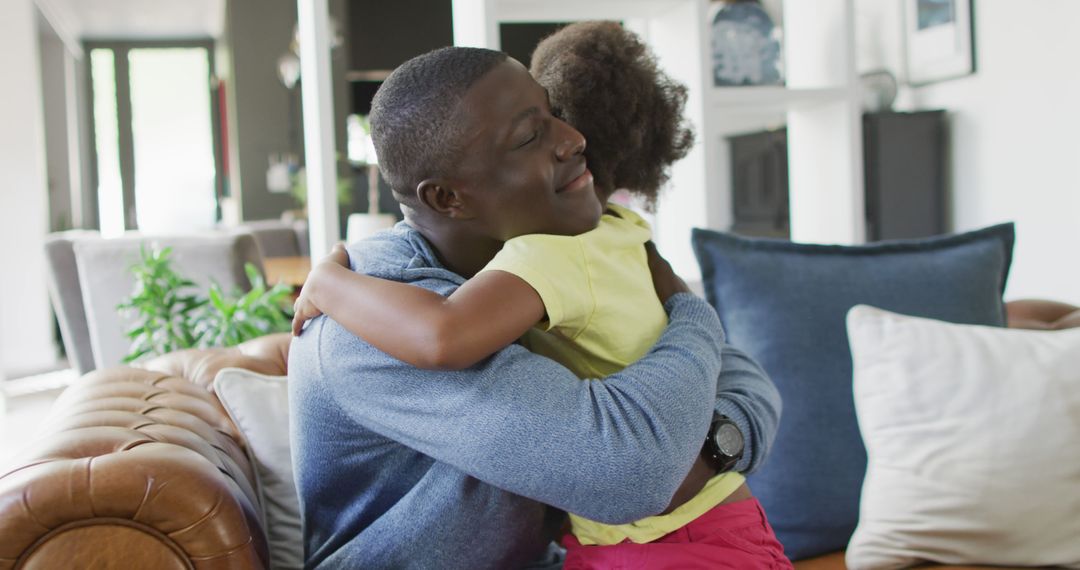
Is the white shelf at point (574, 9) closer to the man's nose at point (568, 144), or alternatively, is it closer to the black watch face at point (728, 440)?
the man's nose at point (568, 144)

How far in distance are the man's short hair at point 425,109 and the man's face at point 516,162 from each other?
1 centimetres

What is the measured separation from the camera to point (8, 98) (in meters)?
6.58

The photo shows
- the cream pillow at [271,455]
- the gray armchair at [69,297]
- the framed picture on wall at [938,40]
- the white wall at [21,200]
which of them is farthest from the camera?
the white wall at [21,200]

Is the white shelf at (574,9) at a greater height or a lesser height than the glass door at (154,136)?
lesser

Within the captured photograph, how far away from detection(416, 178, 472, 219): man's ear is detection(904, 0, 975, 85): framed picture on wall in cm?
362

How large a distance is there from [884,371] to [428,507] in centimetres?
88

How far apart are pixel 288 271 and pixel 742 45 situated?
249 centimetres

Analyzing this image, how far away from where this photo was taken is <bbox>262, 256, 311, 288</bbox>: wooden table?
378 cm

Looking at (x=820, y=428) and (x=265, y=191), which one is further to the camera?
(x=265, y=191)

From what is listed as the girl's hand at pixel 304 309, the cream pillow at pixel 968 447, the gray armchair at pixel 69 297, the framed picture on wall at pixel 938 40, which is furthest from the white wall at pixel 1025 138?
the gray armchair at pixel 69 297

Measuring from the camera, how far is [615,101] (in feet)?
4.31

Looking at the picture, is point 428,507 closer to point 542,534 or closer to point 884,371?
point 542,534

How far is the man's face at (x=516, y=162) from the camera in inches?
38.5

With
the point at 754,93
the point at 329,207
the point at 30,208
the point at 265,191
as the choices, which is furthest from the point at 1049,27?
the point at 265,191
